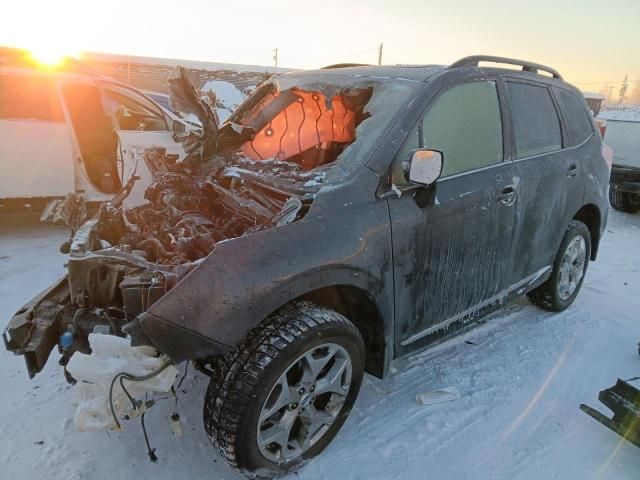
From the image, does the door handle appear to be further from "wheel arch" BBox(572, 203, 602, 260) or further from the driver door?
"wheel arch" BBox(572, 203, 602, 260)

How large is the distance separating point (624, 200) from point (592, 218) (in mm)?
5300

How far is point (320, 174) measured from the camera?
102 inches

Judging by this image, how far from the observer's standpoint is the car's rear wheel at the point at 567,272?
3.88 metres

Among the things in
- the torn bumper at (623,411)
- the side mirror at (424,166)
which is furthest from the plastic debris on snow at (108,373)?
the torn bumper at (623,411)

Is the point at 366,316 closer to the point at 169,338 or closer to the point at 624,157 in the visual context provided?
the point at 169,338

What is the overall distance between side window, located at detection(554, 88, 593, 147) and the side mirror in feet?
6.50

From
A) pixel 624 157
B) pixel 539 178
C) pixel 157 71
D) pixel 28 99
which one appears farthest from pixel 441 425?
pixel 157 71

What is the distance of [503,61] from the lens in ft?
10.6

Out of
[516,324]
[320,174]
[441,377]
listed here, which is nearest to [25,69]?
[320,174]

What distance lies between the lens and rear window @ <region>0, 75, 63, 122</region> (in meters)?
5.07

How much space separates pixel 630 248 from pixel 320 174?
18.5 feet

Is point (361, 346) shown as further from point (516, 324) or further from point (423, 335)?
point (516, 324)

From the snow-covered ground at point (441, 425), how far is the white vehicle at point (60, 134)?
6.12 ft

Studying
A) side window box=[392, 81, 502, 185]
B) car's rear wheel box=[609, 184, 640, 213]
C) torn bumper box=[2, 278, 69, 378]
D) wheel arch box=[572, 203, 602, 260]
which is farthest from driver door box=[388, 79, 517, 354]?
car's rear wheel box=[609, 184, 640, 213]
